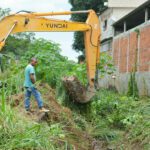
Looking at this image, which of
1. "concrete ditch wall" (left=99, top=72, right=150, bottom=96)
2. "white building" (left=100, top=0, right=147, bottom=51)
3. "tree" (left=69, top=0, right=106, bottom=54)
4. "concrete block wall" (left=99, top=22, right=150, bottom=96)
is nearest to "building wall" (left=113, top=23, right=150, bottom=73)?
"concrete block wall" (left=99, top=22, right=150, bottom=96)

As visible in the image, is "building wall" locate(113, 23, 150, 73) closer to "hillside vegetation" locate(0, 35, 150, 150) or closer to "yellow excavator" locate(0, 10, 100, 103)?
"hillside vegetation" locate(0, 35, 150, 150)

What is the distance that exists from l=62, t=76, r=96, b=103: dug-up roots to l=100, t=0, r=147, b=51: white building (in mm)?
20061

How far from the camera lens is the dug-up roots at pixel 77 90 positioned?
41.4 feet

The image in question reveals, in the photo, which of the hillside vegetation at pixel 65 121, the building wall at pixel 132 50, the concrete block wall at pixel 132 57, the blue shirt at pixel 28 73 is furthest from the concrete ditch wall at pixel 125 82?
the blue shirt at pixel 28 73

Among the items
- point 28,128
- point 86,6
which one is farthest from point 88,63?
point 86,6

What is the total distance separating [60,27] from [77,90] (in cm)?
194

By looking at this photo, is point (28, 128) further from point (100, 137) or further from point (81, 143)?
point (100, 137)

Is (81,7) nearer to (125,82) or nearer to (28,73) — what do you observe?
(125,82)

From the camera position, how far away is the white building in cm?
3371

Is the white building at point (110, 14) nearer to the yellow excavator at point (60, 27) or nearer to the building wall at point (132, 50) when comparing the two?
the building wall at point (132, 50)

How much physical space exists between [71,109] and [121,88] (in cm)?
1286

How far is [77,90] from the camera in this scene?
1262 cm

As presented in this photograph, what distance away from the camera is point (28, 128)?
7.33m

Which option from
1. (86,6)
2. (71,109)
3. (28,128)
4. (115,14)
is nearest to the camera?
(28,128)
